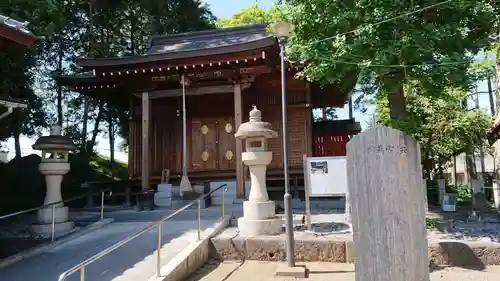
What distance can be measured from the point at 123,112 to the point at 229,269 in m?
13.4

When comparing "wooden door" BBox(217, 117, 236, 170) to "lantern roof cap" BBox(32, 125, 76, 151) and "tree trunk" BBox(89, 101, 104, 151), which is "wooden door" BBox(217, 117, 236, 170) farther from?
"tree trunk" BBox(89, 101, 104, 151)

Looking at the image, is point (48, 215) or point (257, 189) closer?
point (257, 189)

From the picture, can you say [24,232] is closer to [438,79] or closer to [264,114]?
[264,114]

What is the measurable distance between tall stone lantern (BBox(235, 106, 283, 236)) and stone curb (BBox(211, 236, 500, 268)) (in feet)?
1.12

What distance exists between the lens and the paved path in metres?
5.06

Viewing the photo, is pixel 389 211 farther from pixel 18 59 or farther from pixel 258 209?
pixel 18 59

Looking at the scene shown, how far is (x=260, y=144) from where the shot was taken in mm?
7395

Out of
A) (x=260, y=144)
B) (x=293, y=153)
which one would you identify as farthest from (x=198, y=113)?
(x=260, y=144)

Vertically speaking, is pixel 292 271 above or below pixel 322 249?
below

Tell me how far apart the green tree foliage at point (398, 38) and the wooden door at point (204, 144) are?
6.56 meters

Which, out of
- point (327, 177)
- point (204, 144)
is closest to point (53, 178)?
point (327, 177)

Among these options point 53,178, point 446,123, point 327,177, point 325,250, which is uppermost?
point 446,123

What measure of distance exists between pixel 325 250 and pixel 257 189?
1.72m

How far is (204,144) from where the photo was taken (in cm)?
1294
